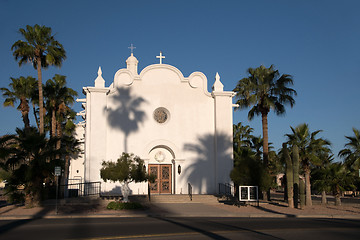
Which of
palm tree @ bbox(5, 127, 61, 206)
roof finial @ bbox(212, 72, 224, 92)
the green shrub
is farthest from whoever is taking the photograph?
roof finial @ bbox(212, 72, 224, 92)

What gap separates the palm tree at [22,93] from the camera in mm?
29547

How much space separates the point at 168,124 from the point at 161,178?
4079mm

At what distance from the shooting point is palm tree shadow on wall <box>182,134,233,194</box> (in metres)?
27.8

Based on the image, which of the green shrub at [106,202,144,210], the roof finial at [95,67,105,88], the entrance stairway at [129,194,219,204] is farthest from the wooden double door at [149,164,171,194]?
the roof finial at [95,67,105,88]

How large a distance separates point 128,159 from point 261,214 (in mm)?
8261

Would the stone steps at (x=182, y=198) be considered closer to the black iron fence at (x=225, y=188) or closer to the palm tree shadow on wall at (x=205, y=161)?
the black iron fence at (x=225, y=188)

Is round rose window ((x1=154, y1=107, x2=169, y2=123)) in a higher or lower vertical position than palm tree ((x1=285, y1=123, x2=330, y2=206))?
higher

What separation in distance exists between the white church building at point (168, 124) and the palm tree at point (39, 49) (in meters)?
3.05

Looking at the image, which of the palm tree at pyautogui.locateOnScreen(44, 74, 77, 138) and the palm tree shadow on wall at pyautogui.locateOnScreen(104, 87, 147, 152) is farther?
the palm tree at pyautogui.locateOnScreen(44, 74, 77, 138)

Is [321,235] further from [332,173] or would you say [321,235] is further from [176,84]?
[176,84]

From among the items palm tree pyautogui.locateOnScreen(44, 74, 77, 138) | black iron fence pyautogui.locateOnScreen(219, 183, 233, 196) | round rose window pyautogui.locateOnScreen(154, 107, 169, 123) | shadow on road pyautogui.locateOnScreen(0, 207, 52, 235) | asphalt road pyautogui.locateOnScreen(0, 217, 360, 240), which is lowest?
shadow on road pyautogui.locateOnScreen(0, 207, 52, 235)

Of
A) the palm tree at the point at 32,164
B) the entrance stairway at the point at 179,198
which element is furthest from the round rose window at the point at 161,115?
the palm tree at the point at 32,164

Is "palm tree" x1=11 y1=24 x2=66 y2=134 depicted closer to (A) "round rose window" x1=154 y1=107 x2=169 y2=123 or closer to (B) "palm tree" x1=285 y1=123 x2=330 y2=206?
(A) "round rose window" x1=154 y1=107 x2=169 y2=123

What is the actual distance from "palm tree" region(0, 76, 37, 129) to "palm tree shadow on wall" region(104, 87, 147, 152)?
728cm
